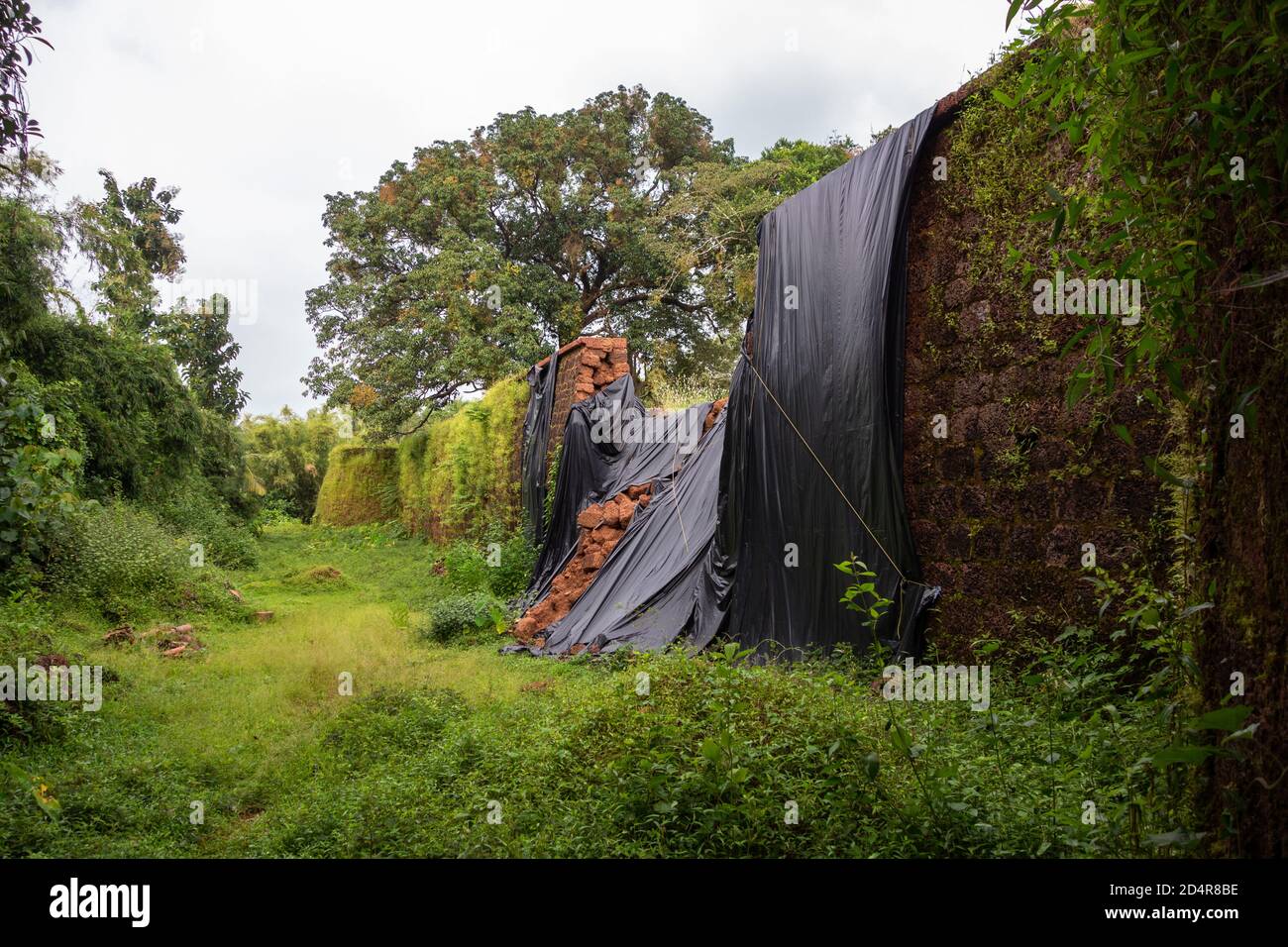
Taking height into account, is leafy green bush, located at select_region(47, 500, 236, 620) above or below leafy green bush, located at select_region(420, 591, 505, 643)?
above

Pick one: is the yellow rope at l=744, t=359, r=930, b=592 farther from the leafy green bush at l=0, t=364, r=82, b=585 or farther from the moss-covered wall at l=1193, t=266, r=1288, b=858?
the leafy green bush at l=0, t=364, r=82, b=585

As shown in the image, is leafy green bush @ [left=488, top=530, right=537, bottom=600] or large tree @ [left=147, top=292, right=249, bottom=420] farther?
large tree @ [left=147, top=292, right=249, bottom=420]

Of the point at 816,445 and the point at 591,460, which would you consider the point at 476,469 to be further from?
the point at 816,445

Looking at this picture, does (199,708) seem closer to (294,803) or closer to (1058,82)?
(294,803)

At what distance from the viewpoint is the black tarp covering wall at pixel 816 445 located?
14.0ft

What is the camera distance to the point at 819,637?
477cm

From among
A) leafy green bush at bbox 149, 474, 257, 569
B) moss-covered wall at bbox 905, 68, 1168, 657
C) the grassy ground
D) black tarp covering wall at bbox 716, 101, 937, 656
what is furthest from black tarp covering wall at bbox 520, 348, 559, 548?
moss-covered wall at bbox 905, 68, 1168, 657

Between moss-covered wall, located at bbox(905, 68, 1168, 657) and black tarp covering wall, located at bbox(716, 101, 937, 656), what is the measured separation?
0.12 meters

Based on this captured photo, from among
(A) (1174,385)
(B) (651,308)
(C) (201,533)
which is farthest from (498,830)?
(B) (651,308)

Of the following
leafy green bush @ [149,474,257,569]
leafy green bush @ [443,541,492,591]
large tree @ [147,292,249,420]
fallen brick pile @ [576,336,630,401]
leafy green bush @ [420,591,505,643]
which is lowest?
leafy green bush @ [420,591,505,643]

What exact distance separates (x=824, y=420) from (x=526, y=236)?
15069 millimetres

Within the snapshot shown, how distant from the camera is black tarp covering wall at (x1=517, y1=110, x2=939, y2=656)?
14.0 feet

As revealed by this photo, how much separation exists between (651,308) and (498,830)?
16494mm

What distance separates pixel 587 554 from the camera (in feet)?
27.8
